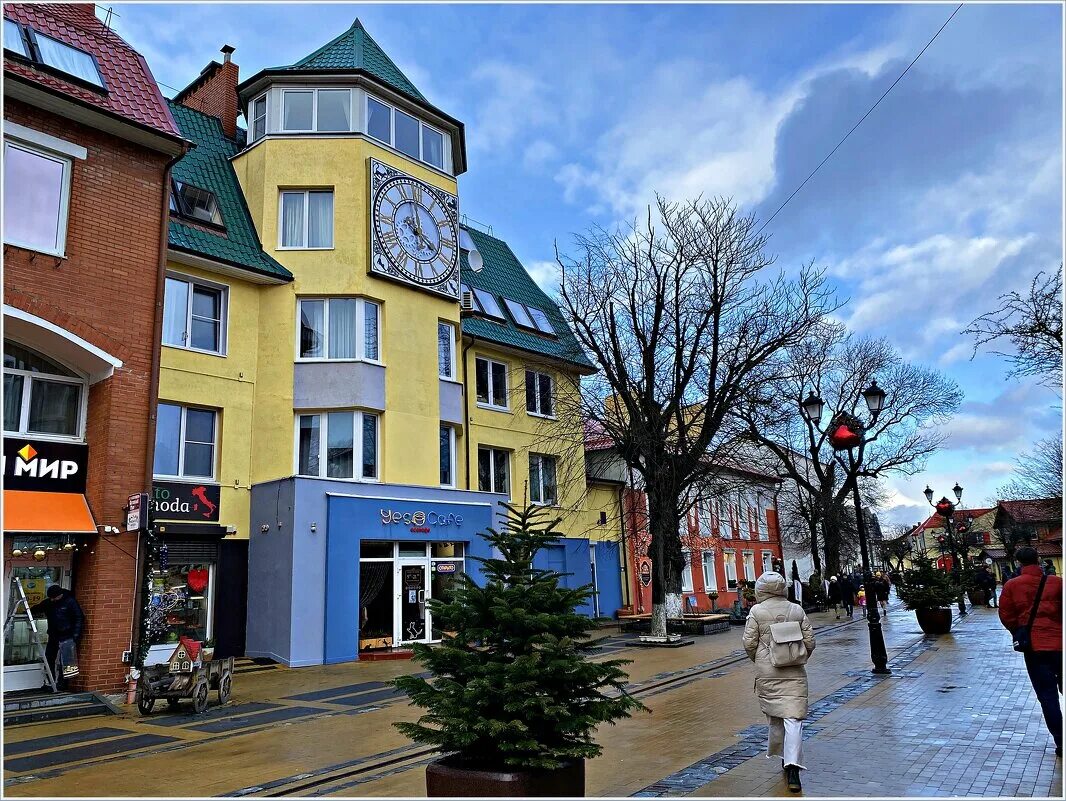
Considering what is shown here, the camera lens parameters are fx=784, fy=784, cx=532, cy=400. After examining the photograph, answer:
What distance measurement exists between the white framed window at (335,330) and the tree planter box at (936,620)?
51.1 feet

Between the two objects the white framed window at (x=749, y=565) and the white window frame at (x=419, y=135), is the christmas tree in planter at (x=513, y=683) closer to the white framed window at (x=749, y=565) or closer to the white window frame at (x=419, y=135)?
the white window frame at (x=419, y=135)

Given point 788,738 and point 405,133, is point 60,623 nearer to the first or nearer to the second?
point 788,738

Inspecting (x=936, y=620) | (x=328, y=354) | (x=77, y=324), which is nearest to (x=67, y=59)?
(x=77, y=324)

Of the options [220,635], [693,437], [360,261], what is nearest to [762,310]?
[693,437]

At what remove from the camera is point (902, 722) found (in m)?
9.33

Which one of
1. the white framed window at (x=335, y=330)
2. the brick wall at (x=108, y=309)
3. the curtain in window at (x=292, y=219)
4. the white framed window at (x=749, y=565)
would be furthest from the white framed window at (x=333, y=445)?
the white framed window at (x=749, y=565)

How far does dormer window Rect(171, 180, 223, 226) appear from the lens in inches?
770

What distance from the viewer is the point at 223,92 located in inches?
935

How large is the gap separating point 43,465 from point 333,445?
7.34 meters

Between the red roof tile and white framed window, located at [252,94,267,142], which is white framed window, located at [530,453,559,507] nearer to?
white framed window, located at [252,94,267,142]

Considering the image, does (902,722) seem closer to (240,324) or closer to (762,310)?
(762,310)

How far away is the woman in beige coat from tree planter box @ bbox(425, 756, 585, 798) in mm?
2206

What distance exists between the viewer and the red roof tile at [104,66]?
46.8 ft

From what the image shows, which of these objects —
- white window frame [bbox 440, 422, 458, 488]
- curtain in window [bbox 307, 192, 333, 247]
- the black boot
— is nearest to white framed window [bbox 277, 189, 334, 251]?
curtain in window [bbox 307, 192, 333, 247]
